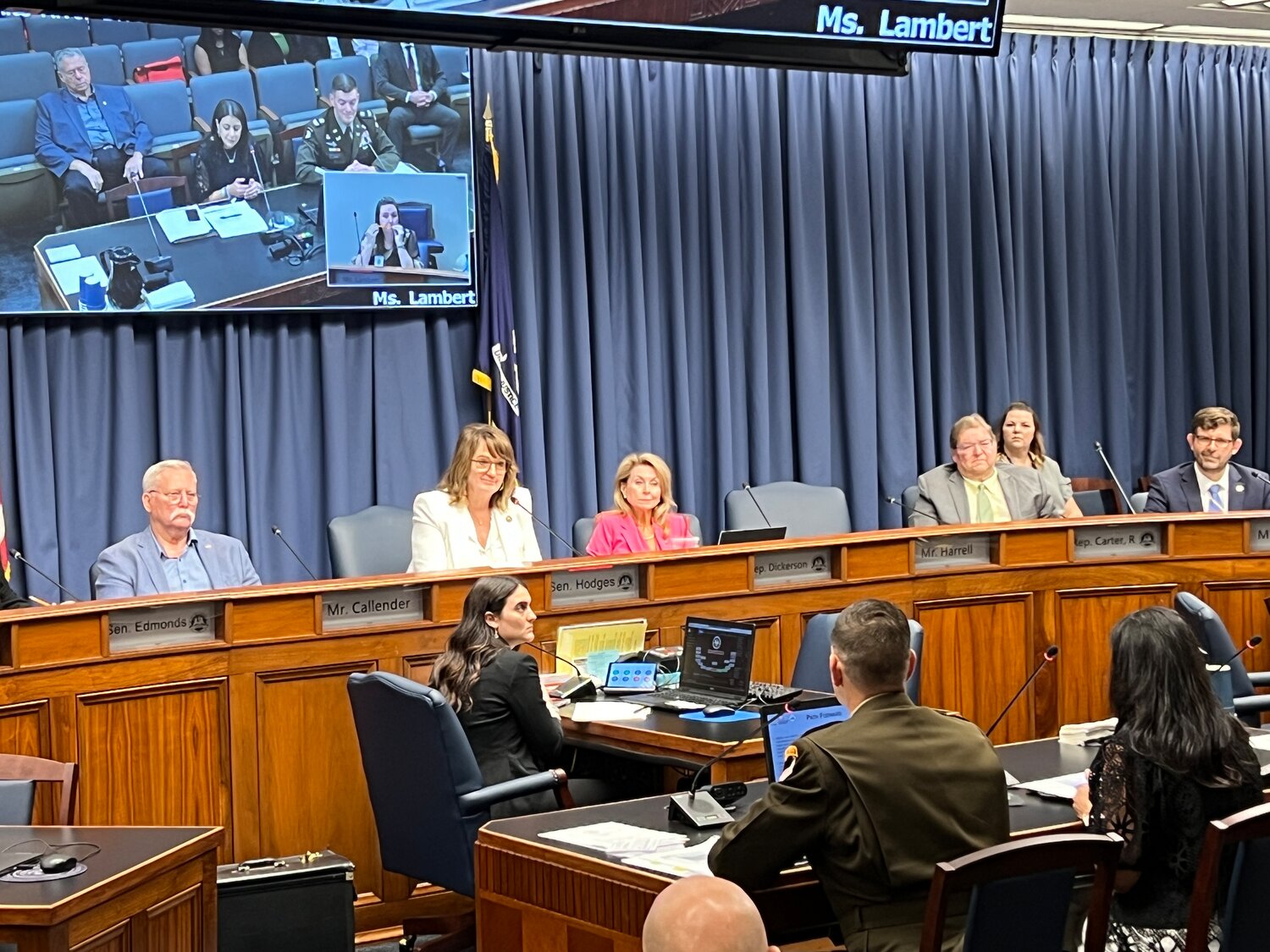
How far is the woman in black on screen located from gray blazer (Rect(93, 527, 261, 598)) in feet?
5.62

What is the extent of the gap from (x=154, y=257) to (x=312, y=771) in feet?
8.97

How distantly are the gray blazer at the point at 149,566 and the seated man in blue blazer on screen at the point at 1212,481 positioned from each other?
3592mm

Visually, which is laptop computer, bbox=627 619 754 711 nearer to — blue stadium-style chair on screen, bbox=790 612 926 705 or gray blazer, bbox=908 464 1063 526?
blue stadium-style chair on screen, bbox=790 612 926 705

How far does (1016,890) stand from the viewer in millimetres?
2619

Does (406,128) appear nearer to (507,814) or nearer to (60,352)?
(60,352)

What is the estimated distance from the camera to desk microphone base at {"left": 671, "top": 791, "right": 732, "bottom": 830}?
3.37 meters

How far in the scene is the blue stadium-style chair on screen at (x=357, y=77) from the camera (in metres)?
7.05

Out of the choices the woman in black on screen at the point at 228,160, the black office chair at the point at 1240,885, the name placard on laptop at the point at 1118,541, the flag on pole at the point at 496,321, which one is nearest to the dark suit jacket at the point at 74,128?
the woman in black on screen at the point at 228,160

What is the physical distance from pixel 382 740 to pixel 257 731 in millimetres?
603

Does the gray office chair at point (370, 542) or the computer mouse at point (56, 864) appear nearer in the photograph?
the computer mouse at point (56, 864)

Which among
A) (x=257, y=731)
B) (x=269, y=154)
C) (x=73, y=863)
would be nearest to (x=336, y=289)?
(x=269, y=154)

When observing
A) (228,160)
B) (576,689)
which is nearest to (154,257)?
(228,160)

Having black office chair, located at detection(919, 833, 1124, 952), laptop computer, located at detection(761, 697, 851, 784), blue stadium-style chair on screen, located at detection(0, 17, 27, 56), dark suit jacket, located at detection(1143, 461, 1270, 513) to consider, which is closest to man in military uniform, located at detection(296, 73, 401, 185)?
blue stadium-style chair on screen, located at detection(0, 17, 27, 56)

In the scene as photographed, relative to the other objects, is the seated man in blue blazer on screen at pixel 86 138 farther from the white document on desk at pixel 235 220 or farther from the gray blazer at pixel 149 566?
the gray blazer at pixel 149 566
